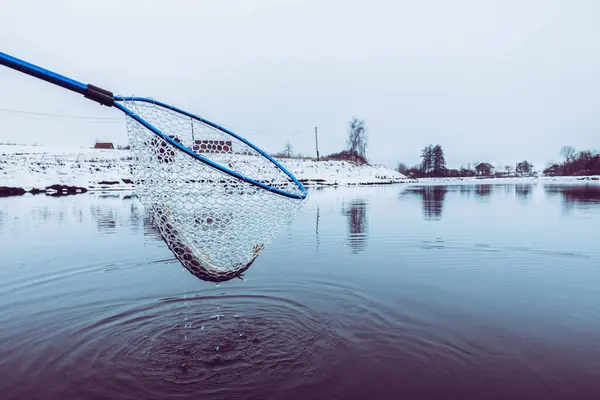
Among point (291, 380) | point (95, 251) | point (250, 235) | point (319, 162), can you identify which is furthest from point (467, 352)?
point (319, 162)

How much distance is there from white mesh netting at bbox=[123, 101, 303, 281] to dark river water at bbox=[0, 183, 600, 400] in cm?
85

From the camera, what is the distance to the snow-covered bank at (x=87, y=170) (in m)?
35.4

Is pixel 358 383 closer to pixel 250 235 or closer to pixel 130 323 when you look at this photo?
pixel 250 235

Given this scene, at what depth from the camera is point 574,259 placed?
7.09m

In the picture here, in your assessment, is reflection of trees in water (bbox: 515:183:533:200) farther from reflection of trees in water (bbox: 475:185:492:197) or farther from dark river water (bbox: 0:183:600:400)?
dark river water (bbox: 0:183:600:400)

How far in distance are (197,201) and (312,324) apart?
188 centimetres

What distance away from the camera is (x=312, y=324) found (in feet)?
14.2

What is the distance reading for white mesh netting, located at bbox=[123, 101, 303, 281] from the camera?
3709mm

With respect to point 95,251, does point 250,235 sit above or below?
above

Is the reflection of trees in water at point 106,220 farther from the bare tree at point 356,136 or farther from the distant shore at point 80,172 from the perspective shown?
the bare tree at point 356,136

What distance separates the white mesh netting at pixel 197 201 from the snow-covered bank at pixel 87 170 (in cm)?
2632

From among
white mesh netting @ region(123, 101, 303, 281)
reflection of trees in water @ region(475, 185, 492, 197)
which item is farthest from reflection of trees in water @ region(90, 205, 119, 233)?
reflection of trees in water @ region(475, 185, 492, 197)

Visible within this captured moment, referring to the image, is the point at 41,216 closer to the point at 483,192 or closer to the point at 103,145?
the point at 483,192

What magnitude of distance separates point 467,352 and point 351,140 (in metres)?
73.6
